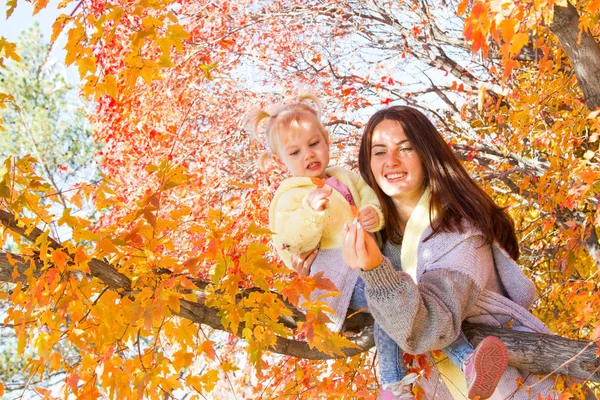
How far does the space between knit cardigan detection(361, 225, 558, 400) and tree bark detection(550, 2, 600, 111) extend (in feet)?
3.31

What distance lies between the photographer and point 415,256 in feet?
8.76

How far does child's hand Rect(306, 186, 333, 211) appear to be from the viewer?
106 inches

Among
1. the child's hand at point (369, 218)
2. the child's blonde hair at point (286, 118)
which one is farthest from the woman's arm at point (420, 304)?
the child's blonde hair at point (286, 118)

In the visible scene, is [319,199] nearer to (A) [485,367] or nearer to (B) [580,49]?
(A) [485,367]

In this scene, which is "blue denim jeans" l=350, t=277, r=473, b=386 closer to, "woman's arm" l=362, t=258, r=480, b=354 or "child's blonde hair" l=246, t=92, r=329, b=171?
"woman's arm" l=362, t=258, r=480, b=354

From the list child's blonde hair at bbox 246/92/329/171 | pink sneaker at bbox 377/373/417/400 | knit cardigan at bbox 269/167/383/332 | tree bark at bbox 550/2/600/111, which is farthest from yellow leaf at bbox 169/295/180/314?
tree bark at bbox 550/2/600/111

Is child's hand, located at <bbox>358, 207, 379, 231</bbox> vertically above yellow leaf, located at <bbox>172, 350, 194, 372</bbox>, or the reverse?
child's hand, located at <bbox>358, 207, 379, 231</bbox>

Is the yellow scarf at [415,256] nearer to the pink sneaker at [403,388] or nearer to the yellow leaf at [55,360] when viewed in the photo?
the pink sneaker at [403,388]

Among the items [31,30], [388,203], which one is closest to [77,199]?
[388,203]

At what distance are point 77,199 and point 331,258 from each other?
100 cm

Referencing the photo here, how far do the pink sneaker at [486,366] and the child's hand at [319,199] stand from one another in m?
0.77

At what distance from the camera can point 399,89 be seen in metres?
5.72

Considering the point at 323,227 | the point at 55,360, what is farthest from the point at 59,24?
the point at 323,227

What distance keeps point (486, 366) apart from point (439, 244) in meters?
0.47
